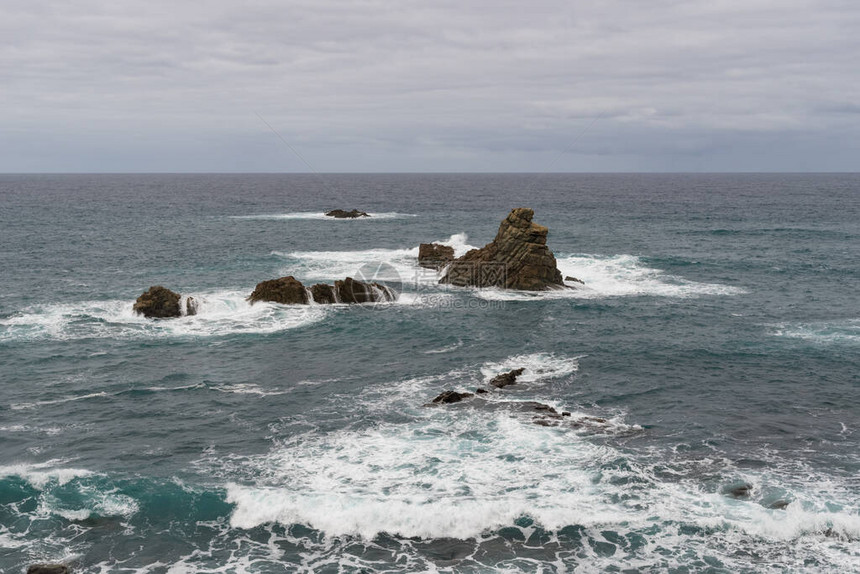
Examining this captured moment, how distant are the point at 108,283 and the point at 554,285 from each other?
42.4 meters

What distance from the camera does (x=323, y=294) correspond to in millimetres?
57156

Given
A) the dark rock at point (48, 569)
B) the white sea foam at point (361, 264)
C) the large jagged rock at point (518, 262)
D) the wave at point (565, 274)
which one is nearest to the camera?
the dark rock at point (48, 569)

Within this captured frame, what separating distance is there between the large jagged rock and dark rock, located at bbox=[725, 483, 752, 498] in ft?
118

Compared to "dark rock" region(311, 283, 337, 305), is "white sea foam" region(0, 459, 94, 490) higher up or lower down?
lower down

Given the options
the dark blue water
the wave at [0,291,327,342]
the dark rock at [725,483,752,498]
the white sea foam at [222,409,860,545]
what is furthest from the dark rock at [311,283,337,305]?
the dark rock at [725,483,752,498]

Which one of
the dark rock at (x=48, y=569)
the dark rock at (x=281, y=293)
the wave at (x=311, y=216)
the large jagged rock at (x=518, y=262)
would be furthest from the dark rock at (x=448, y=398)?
the wave at (x=311, y=216)

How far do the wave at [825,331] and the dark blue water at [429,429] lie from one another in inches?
11.3

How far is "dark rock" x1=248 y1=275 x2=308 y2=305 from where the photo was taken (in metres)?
55.9

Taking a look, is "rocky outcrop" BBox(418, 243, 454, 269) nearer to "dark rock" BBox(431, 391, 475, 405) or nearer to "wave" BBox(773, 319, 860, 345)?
"wave" BBox(773, 319, 860, 345)

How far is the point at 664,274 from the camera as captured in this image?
72250 millimetres

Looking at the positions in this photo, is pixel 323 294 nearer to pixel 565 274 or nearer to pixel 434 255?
pixel 434 255

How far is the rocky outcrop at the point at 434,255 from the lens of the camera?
73.5 meters

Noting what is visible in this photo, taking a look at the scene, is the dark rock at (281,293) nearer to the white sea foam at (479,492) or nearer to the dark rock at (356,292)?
the dark rock at (356,292)

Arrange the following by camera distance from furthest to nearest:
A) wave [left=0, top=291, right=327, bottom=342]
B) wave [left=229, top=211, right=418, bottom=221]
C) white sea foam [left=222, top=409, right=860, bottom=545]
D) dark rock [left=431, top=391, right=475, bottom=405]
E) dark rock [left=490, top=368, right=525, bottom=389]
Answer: wave [left=229, top=211, right=418, bottom=221] → wave [left=0, top=291, right=327, bottom=342] → dark rock [left=490, top=368, right=525, bottom=389] → dark rock [left=431, top=391, right=475, bottom=405] → white sea foam [left=222, top=409, right=860, bottom=545]
